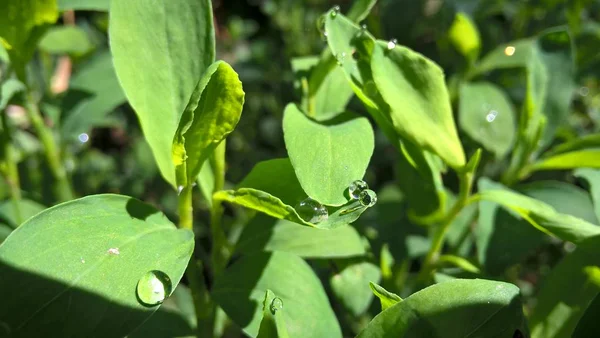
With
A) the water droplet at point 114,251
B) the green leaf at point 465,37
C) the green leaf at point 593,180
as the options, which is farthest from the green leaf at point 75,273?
the green leaf at point 465,37

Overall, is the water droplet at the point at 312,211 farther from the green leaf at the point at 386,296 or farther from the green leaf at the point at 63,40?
the green leaf at the point at 63,40

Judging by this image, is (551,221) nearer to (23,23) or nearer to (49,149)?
(23,23)

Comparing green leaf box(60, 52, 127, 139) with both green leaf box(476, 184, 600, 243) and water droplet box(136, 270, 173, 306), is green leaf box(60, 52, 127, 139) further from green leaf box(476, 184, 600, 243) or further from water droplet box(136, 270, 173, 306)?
green leaf box(476, 184, 600, 243)

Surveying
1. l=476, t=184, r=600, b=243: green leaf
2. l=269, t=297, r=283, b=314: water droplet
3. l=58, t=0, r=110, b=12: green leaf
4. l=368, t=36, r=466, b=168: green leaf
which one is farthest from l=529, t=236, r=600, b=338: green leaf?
l=58, t=0, r=110, b=12: green leaf

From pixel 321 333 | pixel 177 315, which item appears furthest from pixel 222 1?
pixel 321 333

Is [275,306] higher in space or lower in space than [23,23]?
lower

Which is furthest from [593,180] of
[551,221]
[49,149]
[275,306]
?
[49,149]
